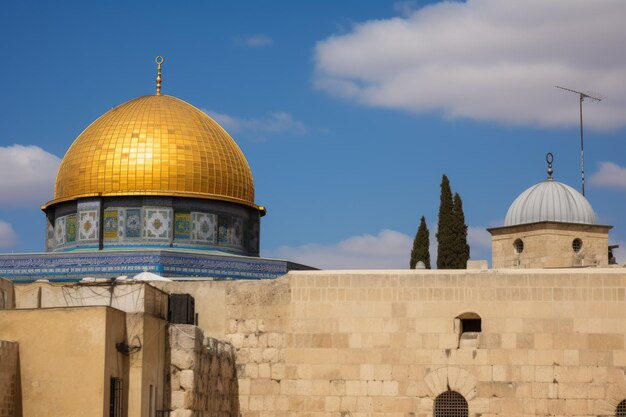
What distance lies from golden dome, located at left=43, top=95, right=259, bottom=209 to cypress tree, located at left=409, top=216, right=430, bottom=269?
12.5 ft

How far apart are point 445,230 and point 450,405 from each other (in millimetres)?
9766

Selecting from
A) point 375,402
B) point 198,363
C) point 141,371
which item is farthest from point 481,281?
point 141,371

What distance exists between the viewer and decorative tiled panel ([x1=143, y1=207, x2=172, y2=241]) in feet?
86.5

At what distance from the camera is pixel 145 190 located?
26.5 metres

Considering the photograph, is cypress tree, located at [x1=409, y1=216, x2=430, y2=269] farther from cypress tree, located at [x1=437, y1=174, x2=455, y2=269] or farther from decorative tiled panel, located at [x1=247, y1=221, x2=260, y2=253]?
decorative tiled panel, located at [x1=247, y1=221, x2=260, y2=253]

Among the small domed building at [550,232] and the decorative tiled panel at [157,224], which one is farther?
the decorative tiled panel at [157,224]

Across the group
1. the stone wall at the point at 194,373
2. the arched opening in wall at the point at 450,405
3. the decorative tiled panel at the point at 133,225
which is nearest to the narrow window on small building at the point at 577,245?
the decorative tiled panel at the point at 133,225

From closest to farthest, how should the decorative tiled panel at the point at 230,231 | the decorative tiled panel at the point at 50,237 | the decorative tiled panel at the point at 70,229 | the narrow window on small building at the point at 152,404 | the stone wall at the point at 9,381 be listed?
the stone wall at the point at 9,381, the narrow window on small building at the point at 152,404, the decorative tiled panel at the point at 70,229, the decorative tiled panel at the point at 230,231, the decorative tiled panel at the point at 50,237

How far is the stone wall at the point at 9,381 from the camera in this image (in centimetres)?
1232

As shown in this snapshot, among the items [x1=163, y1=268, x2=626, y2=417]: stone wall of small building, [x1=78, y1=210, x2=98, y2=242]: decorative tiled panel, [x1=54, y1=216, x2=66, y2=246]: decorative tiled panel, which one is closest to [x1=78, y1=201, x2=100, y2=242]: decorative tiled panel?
[x1=78, y1=210, x2=98, y2=242]: decorative tiled panel

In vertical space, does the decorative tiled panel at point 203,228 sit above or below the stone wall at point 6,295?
above

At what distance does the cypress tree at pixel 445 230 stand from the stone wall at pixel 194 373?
10463 millimetres

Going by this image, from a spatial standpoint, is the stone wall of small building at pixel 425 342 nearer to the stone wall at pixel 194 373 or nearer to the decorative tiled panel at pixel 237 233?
the stone wall at pixel 194 373

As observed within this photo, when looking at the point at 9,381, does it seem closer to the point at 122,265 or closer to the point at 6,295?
the point at 6,295
